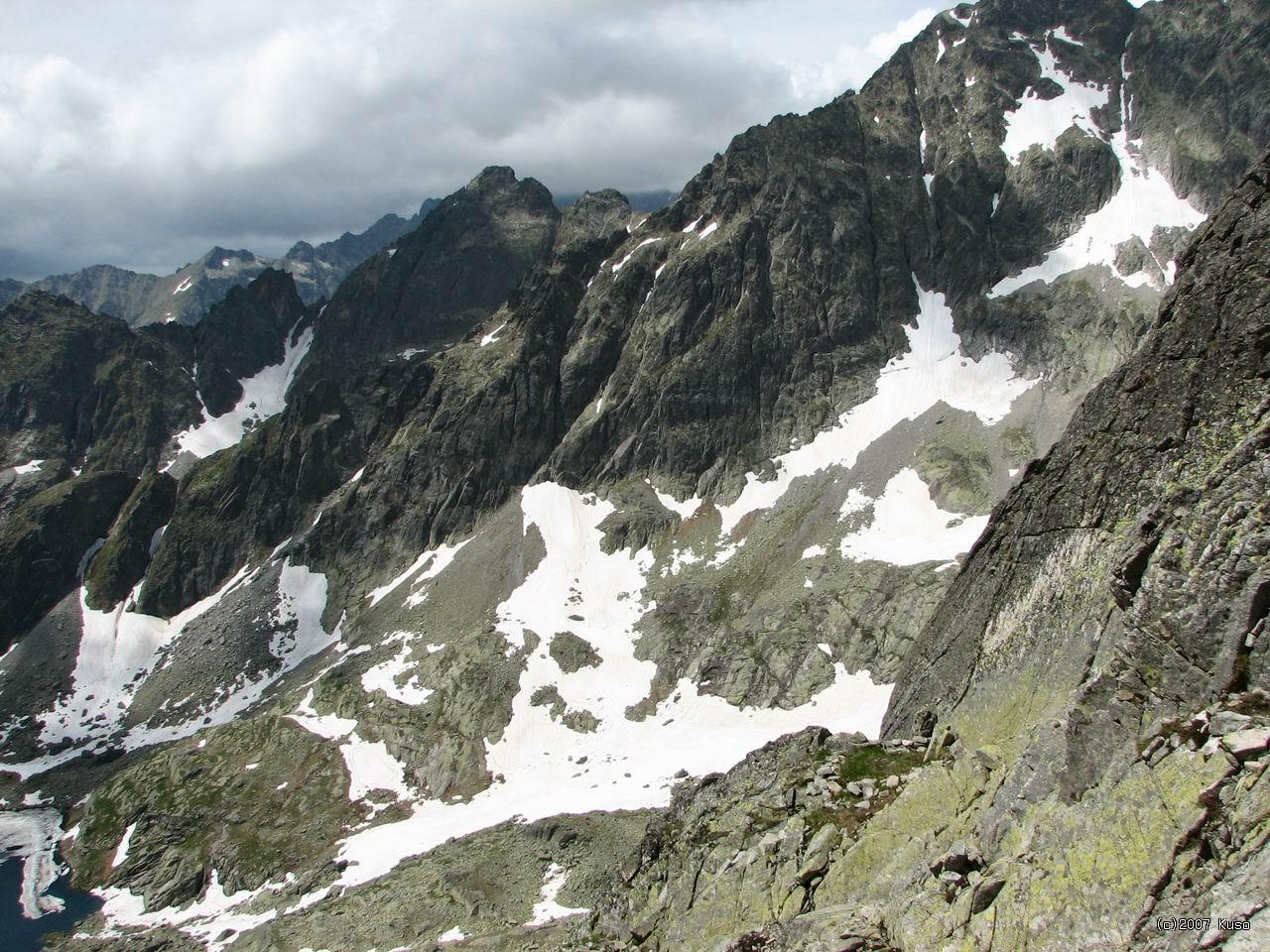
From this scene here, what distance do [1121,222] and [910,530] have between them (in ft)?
261

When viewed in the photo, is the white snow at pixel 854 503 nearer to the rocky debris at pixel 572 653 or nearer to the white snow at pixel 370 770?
the rocky debris at pixel 572 653

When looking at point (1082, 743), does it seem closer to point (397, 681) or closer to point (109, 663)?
point (397, 681)

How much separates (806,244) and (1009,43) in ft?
239

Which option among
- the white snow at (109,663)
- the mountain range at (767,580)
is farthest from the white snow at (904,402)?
the white snow at (109,663)

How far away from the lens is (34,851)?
288 ft

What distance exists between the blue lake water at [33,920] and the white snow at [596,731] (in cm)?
2705

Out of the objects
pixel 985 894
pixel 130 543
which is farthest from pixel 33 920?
pixel 985 894

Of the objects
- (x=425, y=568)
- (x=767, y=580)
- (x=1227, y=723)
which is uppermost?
(x=425, y=568)

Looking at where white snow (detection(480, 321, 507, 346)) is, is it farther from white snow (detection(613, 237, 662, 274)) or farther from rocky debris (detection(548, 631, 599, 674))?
rocky debris (detection(548, 631, 599, 674))

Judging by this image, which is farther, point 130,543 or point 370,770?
point 130,543

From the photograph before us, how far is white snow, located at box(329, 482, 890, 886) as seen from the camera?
222ft

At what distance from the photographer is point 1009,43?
160 metres

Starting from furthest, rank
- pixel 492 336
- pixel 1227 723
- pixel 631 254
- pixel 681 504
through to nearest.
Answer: pixel 492 336 → pixel 631 254 → pixel 681 504 → pixel 1227 723

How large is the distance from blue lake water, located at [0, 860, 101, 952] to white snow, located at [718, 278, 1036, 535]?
3319 inches
